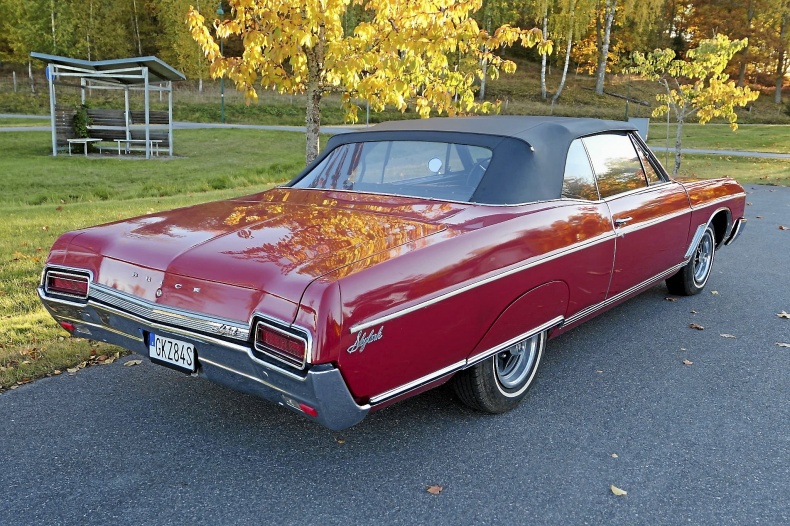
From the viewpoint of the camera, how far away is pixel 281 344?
8.08 ft

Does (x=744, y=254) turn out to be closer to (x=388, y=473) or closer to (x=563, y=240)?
(x=563, y=240)

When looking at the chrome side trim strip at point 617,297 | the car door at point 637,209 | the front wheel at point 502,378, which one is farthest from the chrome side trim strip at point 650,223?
the front wheel at point 502,378

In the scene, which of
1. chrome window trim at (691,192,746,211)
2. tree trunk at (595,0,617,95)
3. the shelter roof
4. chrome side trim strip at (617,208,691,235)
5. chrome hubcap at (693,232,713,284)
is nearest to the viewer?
chrome side trim strip at (617,208,691,235)

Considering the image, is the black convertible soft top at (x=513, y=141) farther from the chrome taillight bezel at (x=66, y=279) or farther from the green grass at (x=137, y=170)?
the green grass at (x=137, y=170)

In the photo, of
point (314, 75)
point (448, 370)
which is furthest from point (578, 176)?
point (314, 75)

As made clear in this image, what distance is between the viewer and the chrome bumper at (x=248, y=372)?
242 cm

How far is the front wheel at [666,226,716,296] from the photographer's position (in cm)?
554

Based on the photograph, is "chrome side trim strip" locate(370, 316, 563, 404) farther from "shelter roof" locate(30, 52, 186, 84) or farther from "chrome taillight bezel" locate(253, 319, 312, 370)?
"shelter roof" locate(30, 52, 186, 84)

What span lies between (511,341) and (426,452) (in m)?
0.66

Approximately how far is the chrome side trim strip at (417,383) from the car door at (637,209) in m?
1.56

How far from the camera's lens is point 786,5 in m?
44.8

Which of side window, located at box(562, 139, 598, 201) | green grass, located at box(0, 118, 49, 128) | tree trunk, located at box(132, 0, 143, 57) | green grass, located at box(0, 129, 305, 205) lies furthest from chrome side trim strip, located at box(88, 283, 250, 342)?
tree trunk, located at box(132, 0, 143, 57)

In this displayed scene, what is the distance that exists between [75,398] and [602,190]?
129 inches

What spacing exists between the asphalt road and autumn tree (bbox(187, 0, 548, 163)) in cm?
358
